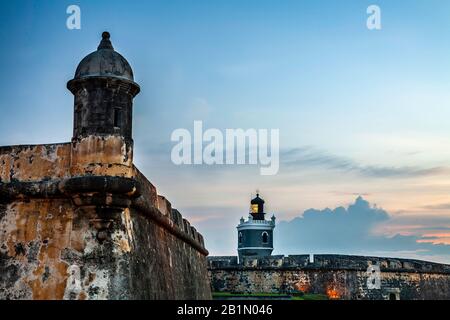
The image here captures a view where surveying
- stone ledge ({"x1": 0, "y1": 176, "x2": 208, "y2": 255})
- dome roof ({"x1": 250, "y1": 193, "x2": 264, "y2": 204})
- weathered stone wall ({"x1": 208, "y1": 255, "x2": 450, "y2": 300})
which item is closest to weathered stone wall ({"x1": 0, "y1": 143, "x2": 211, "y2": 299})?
stone ledge ({"x1": 0, "y1": 176, "x2": 208, "y2": 255})

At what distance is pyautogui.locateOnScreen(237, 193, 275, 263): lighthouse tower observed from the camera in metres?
44.1

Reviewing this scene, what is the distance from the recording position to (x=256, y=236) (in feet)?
146

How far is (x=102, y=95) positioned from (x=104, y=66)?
31cm

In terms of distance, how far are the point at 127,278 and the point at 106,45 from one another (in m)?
2.50

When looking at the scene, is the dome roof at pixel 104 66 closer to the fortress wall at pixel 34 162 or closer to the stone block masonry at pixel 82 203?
the stone block masonry at pixel 82 203

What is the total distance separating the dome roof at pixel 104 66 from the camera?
20.7 feet

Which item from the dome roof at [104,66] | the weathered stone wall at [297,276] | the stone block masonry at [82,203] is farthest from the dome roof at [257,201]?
the dome roof at [104,66]

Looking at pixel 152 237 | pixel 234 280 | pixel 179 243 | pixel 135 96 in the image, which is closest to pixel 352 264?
pixel 234 280

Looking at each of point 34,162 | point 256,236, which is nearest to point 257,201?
point 256,236

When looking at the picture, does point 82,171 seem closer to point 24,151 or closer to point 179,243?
point 24,151

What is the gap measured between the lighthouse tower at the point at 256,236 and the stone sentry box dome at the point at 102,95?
125 feet

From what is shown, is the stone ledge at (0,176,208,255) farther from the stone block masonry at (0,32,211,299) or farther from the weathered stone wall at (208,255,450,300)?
the weathered stone wall at (208,255,450,300)

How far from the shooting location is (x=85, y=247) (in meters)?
6.03

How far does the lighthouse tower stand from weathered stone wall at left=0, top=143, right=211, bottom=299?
37.8 meters
